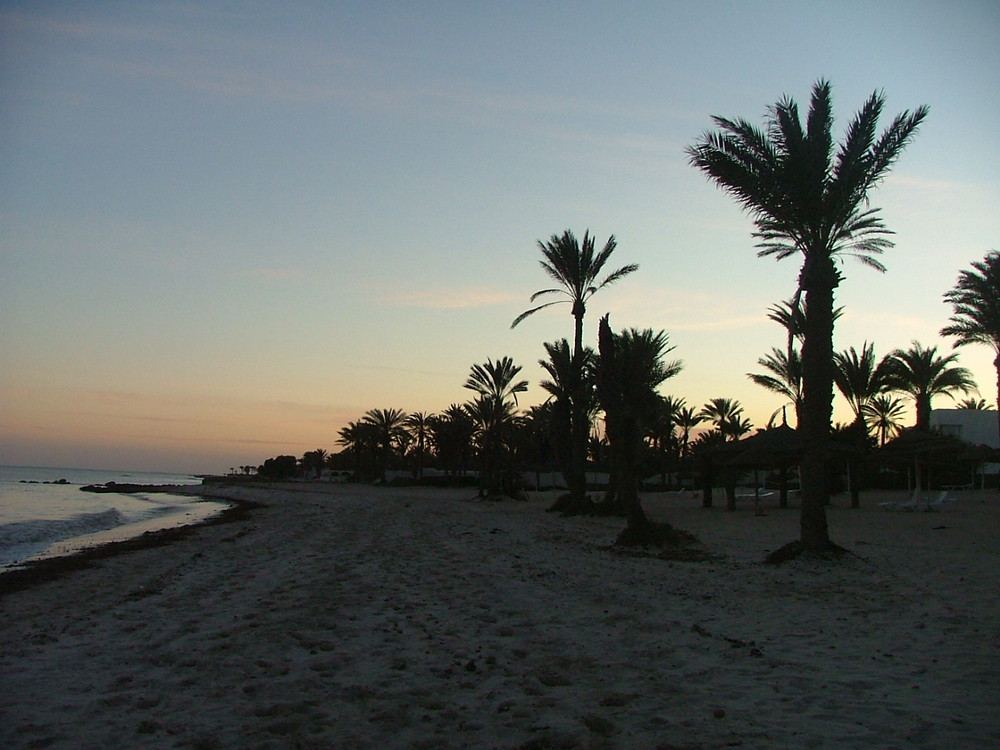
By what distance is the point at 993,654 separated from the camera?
221 inches

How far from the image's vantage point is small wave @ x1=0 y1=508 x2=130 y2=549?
18078 millimetres

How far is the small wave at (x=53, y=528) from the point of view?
1808 centimetres

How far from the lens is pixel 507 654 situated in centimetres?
575

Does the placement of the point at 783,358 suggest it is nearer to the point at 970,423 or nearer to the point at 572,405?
the point at 572,405

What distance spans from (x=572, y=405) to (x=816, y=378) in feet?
54.7

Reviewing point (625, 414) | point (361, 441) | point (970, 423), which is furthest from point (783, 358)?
point (361, 441)

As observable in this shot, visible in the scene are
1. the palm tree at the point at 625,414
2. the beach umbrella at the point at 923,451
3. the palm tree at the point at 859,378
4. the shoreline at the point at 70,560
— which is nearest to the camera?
the shoreline at the point at 70,560

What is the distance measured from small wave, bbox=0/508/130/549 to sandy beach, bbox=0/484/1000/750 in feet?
27.2

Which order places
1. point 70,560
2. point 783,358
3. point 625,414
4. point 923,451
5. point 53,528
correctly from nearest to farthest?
point 70,560
point 625,414
point 53,528
point 923,451
point 783,358

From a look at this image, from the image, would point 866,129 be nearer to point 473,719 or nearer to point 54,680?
point 473,719

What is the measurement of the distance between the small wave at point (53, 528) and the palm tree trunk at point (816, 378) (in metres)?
17.1

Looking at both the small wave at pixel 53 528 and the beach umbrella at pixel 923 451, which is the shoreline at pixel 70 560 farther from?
the beach umbrella at pixel 923 451

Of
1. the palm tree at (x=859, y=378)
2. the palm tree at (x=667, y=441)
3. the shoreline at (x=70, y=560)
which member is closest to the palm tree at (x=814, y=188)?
the shoreline at (x=70, y=560)

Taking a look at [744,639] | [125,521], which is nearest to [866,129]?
[744,639]
